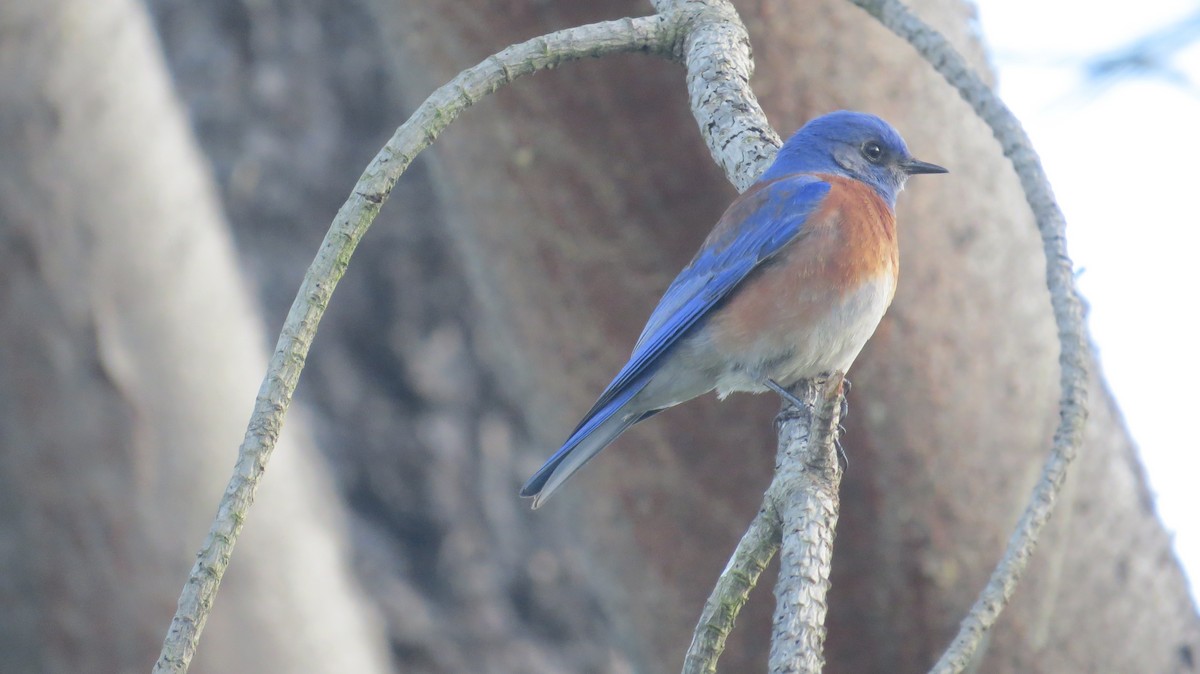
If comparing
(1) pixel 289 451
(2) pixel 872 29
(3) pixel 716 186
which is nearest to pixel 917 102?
(2) pixel 872 29

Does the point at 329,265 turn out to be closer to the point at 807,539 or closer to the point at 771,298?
the point at 807,539

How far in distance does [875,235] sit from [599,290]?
2.41 feet

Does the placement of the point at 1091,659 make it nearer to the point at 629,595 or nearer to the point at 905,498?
the point at 905,498

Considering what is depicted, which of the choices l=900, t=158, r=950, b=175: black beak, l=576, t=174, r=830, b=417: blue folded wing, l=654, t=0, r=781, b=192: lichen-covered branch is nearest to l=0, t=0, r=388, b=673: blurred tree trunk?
l=576, t=174, r=830, b=417: blue folded wing

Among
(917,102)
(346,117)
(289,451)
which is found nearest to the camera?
(917,102)

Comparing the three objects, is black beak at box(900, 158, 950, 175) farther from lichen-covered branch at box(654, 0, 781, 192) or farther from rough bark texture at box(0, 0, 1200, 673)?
lichen-covered branch at box(654, 0, 781, 192)

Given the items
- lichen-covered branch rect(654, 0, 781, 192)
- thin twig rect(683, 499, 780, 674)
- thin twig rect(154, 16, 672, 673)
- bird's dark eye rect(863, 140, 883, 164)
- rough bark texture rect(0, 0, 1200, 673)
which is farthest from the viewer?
bird's dark eye rect(863, 140, 883, 164)

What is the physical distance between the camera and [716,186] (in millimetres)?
2701

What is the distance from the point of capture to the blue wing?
109 inches

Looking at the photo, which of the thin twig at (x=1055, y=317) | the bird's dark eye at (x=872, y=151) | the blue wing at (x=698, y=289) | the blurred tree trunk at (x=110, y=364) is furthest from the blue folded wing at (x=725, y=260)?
→ the blurred tree trunk at (x=110, y=364)

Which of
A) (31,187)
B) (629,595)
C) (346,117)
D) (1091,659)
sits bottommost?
(1091,659)

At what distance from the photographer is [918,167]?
2953 mm

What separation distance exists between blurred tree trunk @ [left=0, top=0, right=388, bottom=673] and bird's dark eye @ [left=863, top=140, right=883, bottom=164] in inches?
66.3

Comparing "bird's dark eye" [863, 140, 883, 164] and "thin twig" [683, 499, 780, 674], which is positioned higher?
"bird's dark eye" [863, 140, 883, 164]
